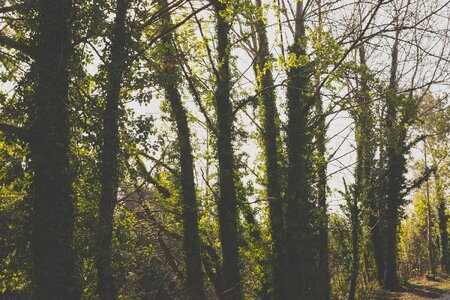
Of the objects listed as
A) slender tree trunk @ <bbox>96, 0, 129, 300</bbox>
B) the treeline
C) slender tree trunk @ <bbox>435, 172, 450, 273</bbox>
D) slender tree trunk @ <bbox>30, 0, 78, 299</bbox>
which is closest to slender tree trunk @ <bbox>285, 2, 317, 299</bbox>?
Answer: the treeline

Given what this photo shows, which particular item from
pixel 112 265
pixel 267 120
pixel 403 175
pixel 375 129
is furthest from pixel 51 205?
pixel 403 175

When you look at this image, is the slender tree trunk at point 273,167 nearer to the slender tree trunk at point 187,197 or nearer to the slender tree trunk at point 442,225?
the slender tree trunk at point 187,197

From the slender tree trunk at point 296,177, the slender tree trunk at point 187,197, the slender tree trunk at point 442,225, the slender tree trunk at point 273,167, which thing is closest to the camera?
the slender tree trunk at point 187,197

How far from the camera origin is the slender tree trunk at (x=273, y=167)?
56.0 ft

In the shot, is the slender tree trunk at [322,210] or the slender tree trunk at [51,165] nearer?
the slender tree trunk at [51,165]

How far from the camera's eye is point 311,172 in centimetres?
1869

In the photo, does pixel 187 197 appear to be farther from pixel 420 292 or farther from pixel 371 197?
pixel 420 292

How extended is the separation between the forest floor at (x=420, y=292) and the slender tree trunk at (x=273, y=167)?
7176 mm

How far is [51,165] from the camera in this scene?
342 inches

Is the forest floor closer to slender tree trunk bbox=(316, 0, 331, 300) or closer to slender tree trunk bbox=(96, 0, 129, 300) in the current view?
slender tree trunk bbox=(316, 0, 331, 300)

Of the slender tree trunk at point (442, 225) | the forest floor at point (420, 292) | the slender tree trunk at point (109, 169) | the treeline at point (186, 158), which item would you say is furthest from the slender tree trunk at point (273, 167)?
the slender tree trunk at point (442, 225)

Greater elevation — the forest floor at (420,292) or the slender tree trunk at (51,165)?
the slender tree trunk at (51,165)

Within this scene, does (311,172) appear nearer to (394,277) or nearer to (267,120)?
(267,120)

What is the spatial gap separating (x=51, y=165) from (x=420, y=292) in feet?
64.5
